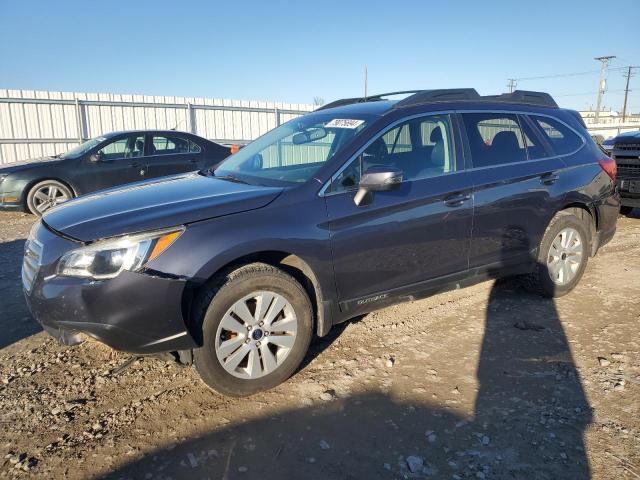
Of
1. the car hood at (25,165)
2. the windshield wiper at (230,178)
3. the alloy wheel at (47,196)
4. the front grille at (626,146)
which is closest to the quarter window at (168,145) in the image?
the car hood at (25,165)

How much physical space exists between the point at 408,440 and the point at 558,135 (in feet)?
10.9

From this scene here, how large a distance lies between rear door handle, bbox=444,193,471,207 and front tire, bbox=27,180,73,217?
24.0ft

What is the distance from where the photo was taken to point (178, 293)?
2648 mm

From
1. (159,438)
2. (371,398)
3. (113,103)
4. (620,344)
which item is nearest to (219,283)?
(159,438)

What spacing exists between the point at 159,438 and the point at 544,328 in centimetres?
303

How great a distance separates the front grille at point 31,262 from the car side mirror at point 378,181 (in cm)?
193

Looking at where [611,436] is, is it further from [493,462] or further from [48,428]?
[48,428]

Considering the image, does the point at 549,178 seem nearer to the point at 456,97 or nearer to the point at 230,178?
the point at 456,97

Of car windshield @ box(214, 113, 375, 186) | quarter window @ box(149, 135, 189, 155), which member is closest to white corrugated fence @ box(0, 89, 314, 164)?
quarter window @ box(149, 135, 189, 155)

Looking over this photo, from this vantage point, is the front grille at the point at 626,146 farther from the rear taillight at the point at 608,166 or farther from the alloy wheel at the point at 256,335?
the alloy wheel at the point at 256,335

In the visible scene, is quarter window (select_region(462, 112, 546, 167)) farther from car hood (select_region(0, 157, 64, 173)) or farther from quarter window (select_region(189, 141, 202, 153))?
car hood (select_region(0, 157, 64, 173))

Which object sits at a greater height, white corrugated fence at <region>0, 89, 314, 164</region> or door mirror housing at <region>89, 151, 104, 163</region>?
white corrugated fence at <region>0, 89, 314, 164</region>

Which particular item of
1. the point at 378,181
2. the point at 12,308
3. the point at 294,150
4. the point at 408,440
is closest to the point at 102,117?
the point at 12,308

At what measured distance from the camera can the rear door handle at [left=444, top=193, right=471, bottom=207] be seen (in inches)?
142
